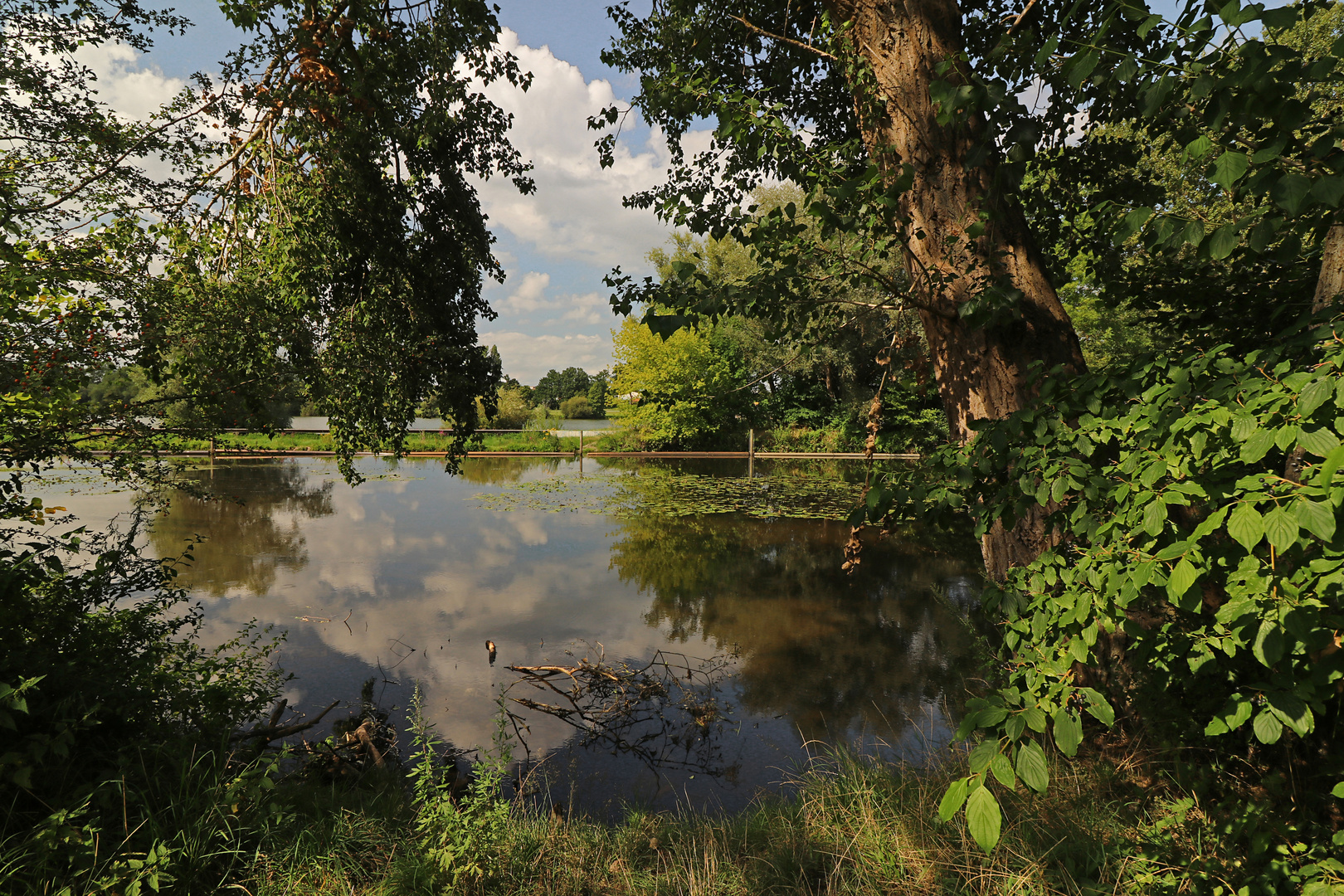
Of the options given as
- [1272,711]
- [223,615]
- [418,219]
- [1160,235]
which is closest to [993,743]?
[1272,711]

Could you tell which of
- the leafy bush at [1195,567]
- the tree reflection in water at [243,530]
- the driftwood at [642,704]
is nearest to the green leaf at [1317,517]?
the leafy bush at [1195,567]

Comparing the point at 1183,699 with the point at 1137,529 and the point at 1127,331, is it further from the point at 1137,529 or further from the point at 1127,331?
the point at 1127,331

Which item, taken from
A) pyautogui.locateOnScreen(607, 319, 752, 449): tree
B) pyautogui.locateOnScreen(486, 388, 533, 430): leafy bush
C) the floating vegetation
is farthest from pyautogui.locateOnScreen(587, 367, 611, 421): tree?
the floating vegetation

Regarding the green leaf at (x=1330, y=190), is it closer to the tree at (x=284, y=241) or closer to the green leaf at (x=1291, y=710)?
the green leaf at (x=1291, y=710)

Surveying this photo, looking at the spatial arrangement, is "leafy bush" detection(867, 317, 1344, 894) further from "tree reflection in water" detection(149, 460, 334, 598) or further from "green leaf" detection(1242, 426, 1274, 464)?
"tree reflection in water" detection(149, 460, 334, 598)

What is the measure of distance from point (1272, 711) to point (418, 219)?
6.39 meters

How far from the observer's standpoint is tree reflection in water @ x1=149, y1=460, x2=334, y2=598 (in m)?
7.92

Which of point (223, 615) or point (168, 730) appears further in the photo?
point (223, 615)

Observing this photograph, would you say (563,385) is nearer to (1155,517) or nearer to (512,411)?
A: (512,411)

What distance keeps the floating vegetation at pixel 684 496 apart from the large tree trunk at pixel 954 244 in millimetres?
9172

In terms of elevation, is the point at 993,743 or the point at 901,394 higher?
the point at 901,394

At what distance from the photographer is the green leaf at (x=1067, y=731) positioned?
1316 millimetres

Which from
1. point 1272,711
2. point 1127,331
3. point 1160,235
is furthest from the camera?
point 1127,331

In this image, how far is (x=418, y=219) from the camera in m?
5.79
